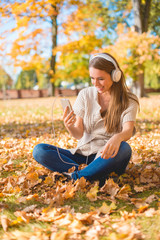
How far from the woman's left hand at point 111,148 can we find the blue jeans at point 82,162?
151 millimetres

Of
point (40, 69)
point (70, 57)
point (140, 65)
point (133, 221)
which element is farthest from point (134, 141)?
point (70, 57)

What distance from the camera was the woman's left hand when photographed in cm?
212

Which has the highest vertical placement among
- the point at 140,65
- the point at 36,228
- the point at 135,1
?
the point at 135,1

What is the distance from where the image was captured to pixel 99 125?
2676 millimetres

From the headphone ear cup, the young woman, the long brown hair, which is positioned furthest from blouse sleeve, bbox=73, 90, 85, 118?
the headphone ear cup

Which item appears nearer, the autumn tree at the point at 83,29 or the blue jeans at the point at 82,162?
the blue jeans at the point at 82,162

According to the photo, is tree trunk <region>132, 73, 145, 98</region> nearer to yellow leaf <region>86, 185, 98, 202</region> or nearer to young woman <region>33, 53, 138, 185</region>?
young woman <region>33, 53, 138, 185</region>

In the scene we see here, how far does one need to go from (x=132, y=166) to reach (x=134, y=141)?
4.18ft

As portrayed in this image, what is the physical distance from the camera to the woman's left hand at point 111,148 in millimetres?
A: 2119

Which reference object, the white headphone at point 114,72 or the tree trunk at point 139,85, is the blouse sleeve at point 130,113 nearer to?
the white headphone at point 114,72

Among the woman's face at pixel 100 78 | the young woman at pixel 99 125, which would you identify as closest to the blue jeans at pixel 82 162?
the young woman at pixel 99 125

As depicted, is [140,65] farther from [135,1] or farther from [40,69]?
[40,69]

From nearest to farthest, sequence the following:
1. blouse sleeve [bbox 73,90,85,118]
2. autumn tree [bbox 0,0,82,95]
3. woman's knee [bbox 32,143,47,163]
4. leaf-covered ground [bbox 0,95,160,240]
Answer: leaf-covered ground [bbox 0,95,160,240], woman's knee [bbox 32,143,47,163], blouse sleeve [bbox 73,90,85,118], autumn tree [bbox 0,0,82,95]

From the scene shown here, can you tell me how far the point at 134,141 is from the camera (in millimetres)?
4195
